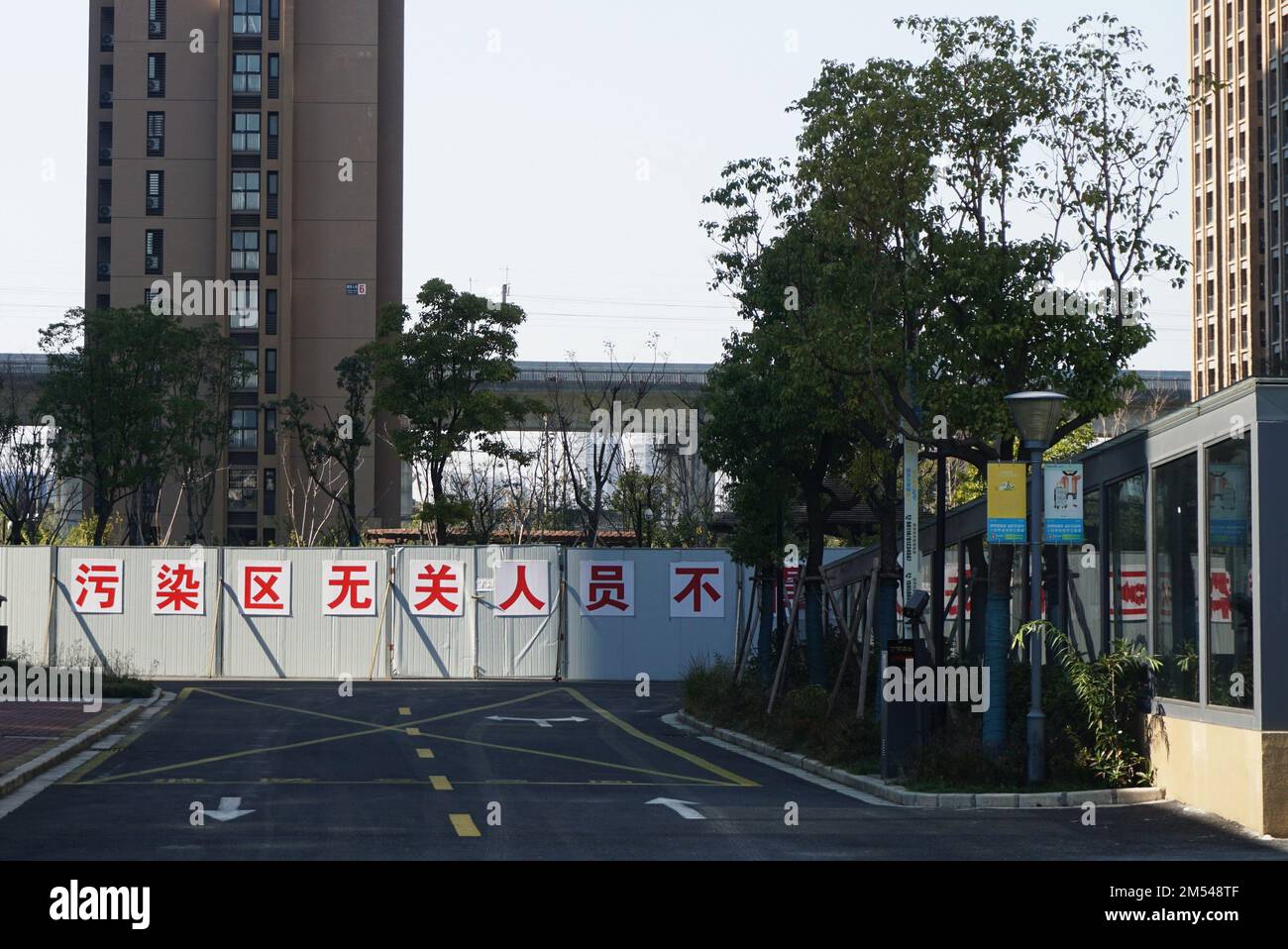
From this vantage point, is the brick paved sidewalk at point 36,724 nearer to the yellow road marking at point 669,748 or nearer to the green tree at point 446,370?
the yellow road marking at point 669,748

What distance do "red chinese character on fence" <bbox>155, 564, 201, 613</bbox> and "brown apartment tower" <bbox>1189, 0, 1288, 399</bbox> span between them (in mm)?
59253

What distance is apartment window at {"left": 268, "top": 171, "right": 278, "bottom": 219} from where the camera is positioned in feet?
226

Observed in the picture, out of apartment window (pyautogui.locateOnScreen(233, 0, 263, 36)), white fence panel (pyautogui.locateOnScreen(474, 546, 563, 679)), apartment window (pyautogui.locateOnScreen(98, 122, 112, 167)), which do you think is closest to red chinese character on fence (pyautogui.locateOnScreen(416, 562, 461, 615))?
white fence panel (pyautogui.locateOnScreen(474, 546, 563, 679))

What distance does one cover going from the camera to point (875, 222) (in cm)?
1888

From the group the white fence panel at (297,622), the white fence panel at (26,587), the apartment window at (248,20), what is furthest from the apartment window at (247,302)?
the white fence panel at (297,622)

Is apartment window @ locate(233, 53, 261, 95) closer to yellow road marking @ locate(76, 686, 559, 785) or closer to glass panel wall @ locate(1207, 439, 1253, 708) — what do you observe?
yellow road marking @ locate(76, 686, 559, 785)

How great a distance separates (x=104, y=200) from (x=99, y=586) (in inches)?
1689

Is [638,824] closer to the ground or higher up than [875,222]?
closer to the ground

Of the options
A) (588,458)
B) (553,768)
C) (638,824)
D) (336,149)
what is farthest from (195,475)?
(638,824)

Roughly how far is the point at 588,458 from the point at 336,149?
18.8 m

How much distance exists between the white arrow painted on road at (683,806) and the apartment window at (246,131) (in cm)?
5733
